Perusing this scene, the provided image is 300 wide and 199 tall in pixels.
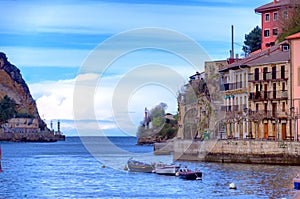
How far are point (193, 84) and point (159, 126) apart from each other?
2961 cm

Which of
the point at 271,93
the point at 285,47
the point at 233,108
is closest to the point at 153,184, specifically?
the point at 271,93

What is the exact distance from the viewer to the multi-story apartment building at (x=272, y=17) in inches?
4823

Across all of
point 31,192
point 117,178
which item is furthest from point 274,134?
point 31,192

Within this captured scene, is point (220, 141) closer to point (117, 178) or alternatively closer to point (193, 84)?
point (117, 178)

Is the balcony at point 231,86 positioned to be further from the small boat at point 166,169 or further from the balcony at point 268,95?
the small boat at point 166,169

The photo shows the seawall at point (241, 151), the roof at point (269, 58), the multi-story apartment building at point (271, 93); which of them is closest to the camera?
the seawall at point (241, 151)

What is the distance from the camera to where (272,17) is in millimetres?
126312

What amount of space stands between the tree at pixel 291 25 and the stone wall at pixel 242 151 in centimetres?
2170

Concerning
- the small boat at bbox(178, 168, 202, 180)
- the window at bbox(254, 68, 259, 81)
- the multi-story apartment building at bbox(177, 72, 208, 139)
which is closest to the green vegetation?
the multi-story apartment building at bbox(177, 72, 208, 139)

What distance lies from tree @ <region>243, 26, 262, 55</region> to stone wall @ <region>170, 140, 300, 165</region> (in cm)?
4655

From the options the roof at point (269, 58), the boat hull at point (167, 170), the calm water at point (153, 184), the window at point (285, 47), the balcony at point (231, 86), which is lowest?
the calm water at point (153, 184)

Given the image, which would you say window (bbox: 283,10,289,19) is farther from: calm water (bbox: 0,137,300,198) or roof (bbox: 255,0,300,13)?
calm water (bbox: 0,137,300,198)

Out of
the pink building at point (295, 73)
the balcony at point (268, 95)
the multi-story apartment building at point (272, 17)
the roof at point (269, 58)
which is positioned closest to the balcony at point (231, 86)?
the roof at point (269, 58)

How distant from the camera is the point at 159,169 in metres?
79.1
